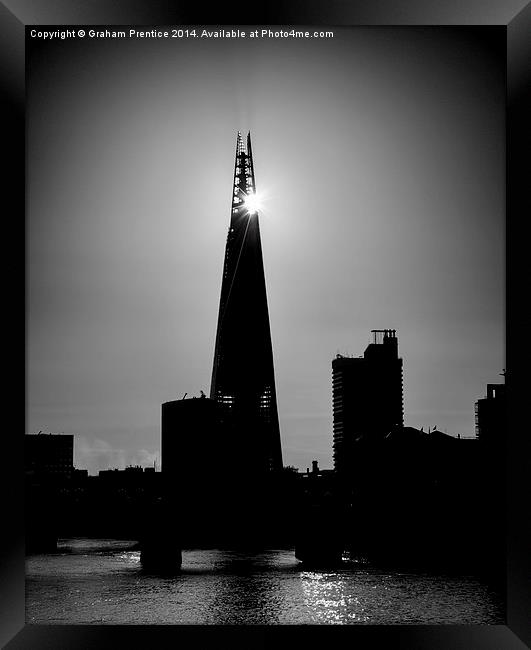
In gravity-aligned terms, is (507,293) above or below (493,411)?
above

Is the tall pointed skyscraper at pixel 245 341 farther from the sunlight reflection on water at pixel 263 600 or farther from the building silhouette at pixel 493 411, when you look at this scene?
the sunlight reflection on water at pixel 263 600

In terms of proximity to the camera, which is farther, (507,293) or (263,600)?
(263,600)

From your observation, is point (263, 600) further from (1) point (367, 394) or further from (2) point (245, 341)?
(2) point (245, 341)

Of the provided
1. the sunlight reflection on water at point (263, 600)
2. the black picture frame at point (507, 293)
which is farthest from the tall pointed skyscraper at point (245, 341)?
the sunlight reflection on water at point (263, 600)

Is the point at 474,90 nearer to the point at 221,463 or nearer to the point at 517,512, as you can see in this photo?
the point at 517,512

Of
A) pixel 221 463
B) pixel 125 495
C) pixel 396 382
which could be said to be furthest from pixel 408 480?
pixel 396 382

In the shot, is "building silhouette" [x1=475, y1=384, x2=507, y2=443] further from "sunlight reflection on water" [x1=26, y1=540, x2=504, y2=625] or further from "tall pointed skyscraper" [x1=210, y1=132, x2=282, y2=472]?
"tall pointed skyscraper" [x1=210, y1=132, x2=282, y2=472]

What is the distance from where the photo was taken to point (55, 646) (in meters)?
3.58

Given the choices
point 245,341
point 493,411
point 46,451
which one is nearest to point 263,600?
point 46,451

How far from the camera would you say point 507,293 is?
3.70 meters

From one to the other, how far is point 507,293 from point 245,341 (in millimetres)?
7547

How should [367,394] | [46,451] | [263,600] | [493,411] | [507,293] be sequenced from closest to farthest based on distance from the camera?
[507,293] → [493,411] → [46,451] → [263,600] → [367,394]

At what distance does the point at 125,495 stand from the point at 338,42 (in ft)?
40.3

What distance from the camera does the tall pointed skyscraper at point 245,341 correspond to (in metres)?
5.66
